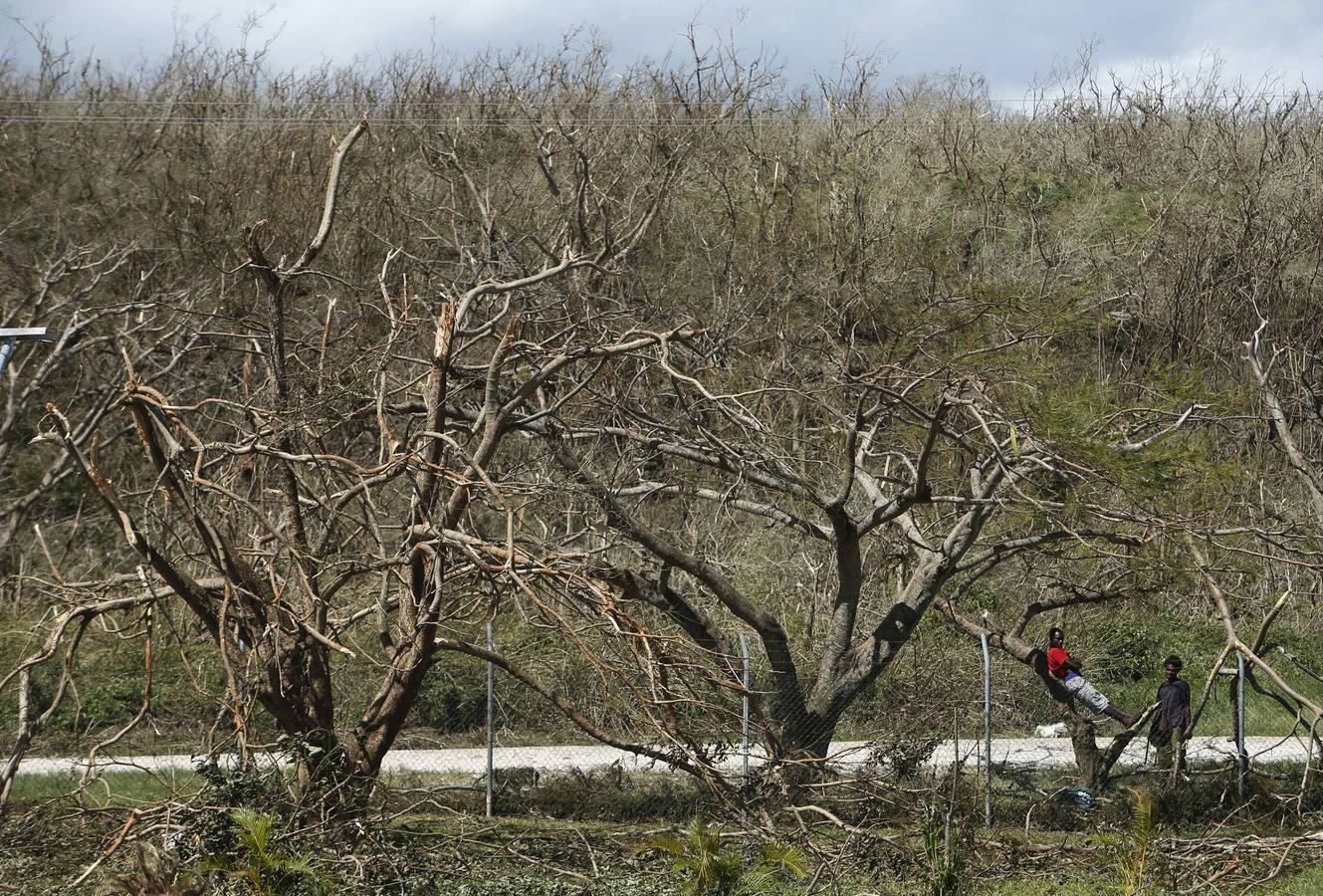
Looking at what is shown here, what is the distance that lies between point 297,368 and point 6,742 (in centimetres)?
448

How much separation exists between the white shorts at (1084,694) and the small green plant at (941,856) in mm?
3797

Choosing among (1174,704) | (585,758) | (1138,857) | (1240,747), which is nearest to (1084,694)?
(1174,704)

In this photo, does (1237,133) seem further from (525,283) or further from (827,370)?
(525,283)

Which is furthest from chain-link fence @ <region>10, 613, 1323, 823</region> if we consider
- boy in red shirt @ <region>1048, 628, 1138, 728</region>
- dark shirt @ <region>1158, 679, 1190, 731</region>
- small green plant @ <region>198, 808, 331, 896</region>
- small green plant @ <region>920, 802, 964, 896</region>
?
small green plant @ <region>198, 808, 331, 896</region>

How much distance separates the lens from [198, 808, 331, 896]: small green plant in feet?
19.9

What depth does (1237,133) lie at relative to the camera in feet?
88.3

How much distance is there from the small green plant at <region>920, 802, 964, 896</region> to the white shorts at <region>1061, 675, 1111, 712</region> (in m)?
3.80

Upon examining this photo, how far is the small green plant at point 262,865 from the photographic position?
6062mm

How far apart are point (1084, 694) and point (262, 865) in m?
6.90

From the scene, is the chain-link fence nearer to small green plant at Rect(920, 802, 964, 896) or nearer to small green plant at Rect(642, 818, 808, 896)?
small green plant at Rect(920, 802, 964, 896)

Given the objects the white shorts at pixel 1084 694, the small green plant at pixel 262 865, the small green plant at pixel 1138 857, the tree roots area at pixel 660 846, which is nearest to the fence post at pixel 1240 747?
the tree roots area at pixel 660 846

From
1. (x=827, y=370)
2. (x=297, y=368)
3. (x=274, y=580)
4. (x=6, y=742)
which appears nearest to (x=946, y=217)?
(x=827, y=370)

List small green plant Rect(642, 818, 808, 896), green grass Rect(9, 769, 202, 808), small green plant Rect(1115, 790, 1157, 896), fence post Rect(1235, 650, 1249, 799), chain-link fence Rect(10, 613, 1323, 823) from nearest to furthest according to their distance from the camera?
1. small green plant Rect(642, 818, 808, 896)
2. small green plant Rect(1115, 790, 1157, 896)
3. chain-link fence Rect(10, 613, 1323, 823)
4. green grass Rect(9, 769, 202, 808)
5. fence post Rect(1235, 650, 1249, 799)

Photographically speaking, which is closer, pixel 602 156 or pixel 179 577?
pixel 179 577
